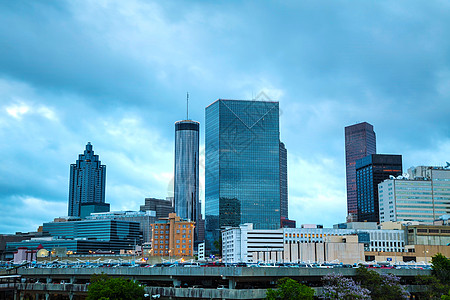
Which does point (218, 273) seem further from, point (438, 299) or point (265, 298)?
point (438, 299)

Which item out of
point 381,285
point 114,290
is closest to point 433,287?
point 381,285

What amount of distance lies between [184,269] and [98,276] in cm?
1835

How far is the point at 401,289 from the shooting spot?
11169 centimetres

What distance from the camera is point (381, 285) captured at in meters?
112

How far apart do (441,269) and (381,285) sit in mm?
22333

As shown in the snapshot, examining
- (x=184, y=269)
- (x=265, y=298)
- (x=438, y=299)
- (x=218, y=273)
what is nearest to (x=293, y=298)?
(x=265, y=298)

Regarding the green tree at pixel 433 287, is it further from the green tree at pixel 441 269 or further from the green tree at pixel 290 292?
the green tree at pixel 290 292

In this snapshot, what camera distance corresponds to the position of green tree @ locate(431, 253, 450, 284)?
124 m

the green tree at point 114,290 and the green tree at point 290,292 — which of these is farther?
the green tree at point 290,292

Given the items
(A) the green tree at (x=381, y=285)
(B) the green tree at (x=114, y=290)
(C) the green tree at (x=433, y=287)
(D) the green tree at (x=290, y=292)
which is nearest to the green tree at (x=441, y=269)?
(C) the green tree at (x=433, y=287)

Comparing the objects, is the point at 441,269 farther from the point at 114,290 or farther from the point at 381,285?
the point at 114,290

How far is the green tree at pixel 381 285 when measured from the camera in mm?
110125

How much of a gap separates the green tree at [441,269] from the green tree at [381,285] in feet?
48.2

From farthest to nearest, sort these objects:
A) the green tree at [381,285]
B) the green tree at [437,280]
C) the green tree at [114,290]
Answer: the green tree at [437,280], the green tree at [381,285], the green tree at [114,290]
